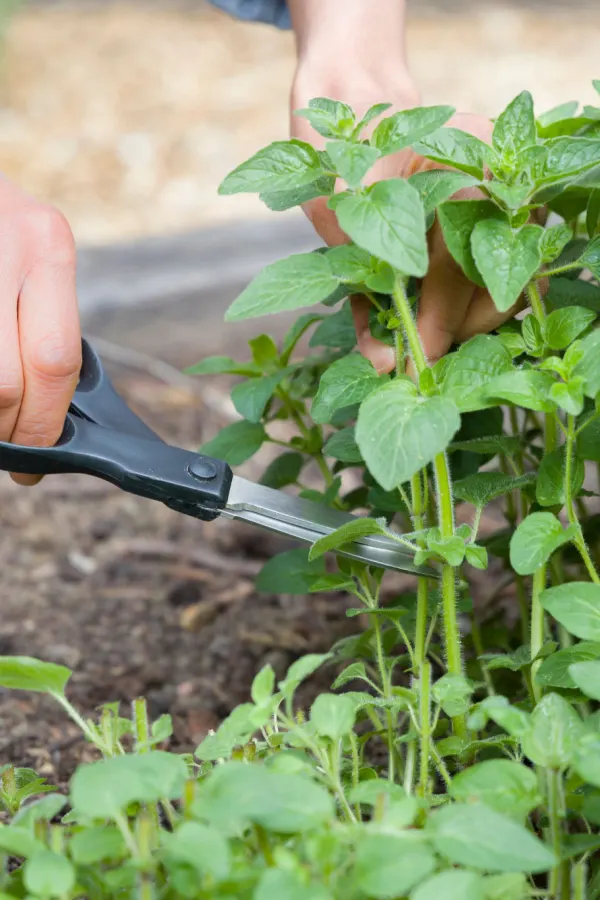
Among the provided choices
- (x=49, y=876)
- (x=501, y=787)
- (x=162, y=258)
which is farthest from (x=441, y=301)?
(x=162, y=258)

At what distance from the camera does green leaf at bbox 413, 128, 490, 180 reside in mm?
775

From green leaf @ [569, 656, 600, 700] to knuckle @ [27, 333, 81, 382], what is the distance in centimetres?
52

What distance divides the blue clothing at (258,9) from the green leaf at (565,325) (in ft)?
3.35

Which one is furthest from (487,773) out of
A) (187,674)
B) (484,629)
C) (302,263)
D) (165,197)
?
(165,197)

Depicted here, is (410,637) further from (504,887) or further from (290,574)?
(504,887)

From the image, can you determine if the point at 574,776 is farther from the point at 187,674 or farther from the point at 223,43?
the point at 223,43

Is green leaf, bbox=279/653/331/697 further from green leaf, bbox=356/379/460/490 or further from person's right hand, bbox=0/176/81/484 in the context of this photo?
person's right hand, bbox=0/176/81/484

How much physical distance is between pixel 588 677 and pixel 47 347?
1.76 ft

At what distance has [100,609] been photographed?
1.54 m

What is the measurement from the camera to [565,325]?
803 mm

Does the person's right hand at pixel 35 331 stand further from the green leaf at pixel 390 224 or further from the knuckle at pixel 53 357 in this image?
the green leaf at pixel 390 224

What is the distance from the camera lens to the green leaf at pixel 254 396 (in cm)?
98

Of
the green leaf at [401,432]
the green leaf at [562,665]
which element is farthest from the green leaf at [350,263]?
the green leaf at [562,665]

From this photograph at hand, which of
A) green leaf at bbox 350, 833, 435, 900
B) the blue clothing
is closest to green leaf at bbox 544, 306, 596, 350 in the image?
green leaf at bbox 350, 833, 435, 900
